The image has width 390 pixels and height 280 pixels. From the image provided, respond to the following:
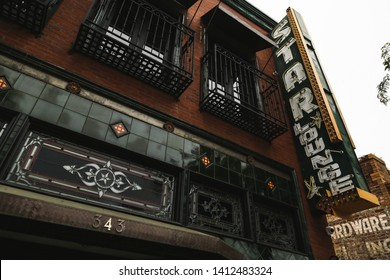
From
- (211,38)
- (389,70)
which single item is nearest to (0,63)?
(211,38)

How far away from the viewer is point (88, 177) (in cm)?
379

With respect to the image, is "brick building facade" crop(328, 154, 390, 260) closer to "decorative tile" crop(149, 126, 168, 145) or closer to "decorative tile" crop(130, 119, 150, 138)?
"decorative tile" crop(149, 126, 168, 145)

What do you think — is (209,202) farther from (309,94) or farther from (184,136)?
(309,94)

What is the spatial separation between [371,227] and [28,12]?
40.8 feet

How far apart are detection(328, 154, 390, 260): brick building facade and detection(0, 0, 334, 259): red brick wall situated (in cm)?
497

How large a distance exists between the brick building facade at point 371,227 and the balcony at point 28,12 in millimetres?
11107

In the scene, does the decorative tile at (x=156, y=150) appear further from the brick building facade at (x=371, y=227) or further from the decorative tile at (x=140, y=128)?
the brick building facade at (x=371, y=227)

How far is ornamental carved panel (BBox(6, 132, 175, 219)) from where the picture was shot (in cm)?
342

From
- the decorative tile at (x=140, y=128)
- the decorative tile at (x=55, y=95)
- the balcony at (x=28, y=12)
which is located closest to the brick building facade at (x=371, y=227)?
the decorative tile at (x=140, y=128)

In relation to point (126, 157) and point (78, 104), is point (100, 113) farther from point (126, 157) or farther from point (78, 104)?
point (126, 157)

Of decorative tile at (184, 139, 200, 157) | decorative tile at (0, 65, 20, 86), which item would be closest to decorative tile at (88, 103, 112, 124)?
decorative tile at (0, 65, 20, 86)

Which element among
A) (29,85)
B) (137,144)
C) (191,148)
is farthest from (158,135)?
(29,85)

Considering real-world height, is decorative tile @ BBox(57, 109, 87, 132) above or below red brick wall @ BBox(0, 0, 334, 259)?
below

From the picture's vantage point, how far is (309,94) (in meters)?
6.86
